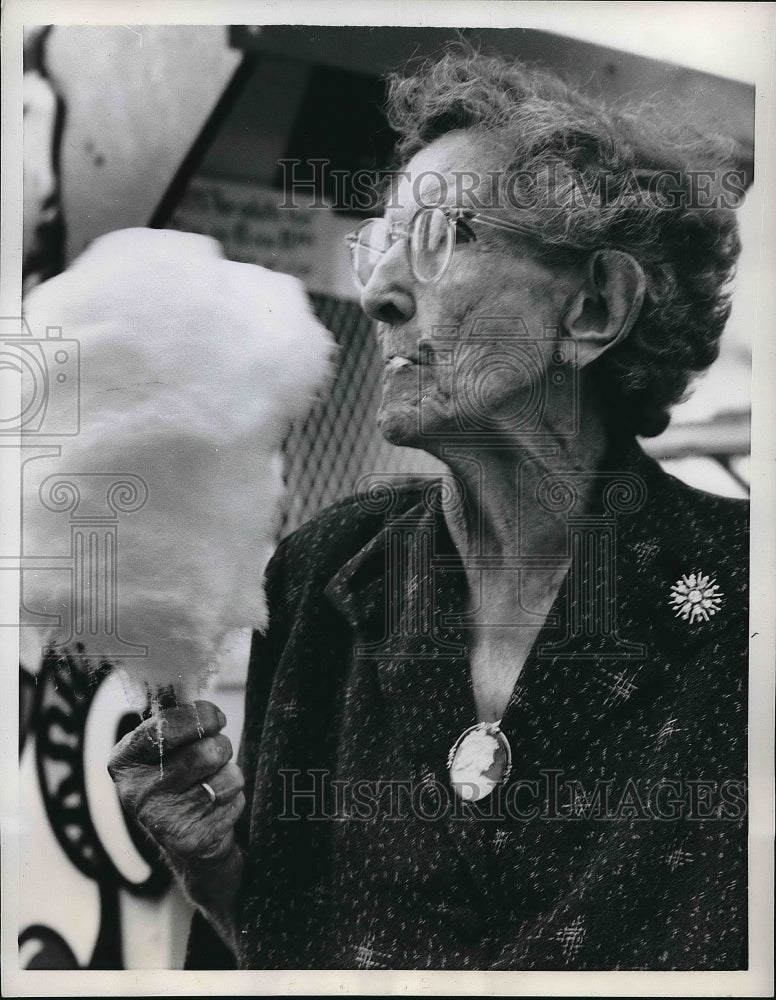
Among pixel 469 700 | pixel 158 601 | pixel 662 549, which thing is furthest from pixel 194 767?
pixel 662 549

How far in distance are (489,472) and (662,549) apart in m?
0.42

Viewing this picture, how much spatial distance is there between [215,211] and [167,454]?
568 mm

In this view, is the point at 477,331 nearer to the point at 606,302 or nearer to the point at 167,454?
the point at 606,302

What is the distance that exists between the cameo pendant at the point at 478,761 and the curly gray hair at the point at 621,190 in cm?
77

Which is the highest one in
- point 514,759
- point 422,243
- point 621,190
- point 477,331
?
point 621,190

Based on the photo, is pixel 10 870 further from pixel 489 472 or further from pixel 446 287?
pixel 446 287

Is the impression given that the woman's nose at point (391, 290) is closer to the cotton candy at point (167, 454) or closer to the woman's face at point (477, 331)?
the woman's face at point (477, 331)

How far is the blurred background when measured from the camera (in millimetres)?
2070

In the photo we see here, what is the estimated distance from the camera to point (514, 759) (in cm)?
202

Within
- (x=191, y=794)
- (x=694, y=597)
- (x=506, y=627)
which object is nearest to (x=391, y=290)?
(x=506, y=627)

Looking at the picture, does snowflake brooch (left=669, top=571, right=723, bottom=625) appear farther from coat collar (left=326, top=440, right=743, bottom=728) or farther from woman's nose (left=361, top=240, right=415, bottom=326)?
woman's nose (left=361, top=240, right=415, bottom=326)

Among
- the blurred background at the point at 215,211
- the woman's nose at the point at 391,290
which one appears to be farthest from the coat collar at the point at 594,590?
the woman's nose at the point at 391,290

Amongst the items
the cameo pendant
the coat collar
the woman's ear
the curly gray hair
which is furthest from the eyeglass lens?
the cameo pendant

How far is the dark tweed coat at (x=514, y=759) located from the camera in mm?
2002
